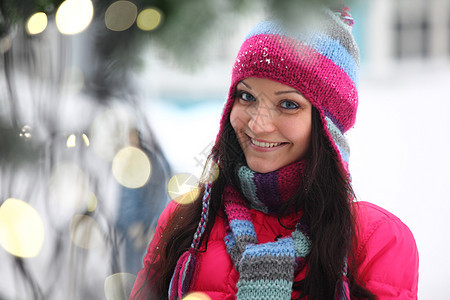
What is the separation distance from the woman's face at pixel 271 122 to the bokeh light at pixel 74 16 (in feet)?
2.80

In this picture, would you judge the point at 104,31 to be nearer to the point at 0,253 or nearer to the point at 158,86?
the point at 158,86

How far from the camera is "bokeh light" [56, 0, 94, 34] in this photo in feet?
1.37

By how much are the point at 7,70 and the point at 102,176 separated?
5.2 inches

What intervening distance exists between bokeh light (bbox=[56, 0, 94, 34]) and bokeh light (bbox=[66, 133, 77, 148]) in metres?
0.10

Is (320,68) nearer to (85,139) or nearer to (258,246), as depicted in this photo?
(258,246)

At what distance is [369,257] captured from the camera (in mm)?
1197

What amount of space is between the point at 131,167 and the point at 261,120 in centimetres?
86

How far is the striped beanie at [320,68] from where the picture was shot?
121cm

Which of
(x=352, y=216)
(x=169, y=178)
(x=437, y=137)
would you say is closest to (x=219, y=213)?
(x=352, y=216)

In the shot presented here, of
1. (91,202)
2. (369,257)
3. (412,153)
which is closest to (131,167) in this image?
(91,202)

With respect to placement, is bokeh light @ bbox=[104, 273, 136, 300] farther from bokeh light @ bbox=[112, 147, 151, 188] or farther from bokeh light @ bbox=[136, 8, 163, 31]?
bokeh light @ bbox=[136, 8, 163, 31]

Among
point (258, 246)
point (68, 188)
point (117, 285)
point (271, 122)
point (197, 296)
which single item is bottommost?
point (197, 296)

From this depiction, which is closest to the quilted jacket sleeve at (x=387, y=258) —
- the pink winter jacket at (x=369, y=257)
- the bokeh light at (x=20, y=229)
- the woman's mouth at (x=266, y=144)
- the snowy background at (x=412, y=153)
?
the pink winter jacket at (x=369, y=257)

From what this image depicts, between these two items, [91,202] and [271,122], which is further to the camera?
[271,122]
